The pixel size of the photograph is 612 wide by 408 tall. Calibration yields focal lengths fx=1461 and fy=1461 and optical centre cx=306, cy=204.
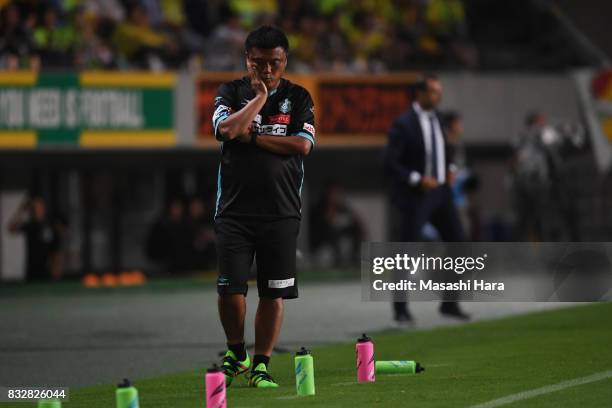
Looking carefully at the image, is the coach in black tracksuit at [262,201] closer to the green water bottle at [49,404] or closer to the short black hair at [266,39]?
the short black hair at [266,39]

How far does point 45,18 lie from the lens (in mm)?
22234

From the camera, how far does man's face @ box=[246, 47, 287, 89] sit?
27.6 ft

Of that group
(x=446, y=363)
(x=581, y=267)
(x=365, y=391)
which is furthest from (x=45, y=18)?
(x=365, y=391)

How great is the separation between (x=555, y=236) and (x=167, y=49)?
747 cm

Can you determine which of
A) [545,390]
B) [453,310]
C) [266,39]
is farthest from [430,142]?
[545,390]

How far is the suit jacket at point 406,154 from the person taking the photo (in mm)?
13664

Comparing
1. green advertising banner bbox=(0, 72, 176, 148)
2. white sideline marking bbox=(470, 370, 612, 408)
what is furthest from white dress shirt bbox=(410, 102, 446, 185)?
green advertising banner bbox=(0, 72, 176, 148)

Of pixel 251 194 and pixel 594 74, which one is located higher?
pixel 594 74

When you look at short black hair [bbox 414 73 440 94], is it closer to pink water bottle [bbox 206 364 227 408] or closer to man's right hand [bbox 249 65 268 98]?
man's right hand [bbox 249 65 268 98]

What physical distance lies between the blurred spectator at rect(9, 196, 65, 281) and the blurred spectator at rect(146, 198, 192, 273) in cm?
158

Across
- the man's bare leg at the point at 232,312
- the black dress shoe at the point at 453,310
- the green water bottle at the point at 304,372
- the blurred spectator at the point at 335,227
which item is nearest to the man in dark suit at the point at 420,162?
the black dress shoe at the point at 453,310

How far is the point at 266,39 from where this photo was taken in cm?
838

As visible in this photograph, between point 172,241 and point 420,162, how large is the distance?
32.6 ft

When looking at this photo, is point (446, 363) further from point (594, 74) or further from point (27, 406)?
point (594, 74)
